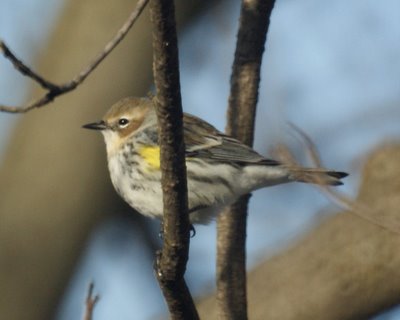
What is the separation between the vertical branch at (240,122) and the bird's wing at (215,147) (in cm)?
12

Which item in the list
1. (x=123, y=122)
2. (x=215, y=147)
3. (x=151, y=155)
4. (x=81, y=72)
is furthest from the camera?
(x=123, y=122)

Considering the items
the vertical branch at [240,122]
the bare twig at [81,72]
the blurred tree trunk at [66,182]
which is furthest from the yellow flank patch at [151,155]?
the blurred tree trunk at [66,182]

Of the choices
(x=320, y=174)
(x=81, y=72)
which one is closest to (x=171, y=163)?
(x=81, y=72)

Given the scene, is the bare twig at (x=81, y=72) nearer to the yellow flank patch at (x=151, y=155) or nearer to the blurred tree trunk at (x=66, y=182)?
the yellow flank patch at (x=151, y=155)

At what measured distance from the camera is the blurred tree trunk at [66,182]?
934cm

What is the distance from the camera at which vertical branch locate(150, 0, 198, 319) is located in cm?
400

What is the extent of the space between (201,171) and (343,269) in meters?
1.17

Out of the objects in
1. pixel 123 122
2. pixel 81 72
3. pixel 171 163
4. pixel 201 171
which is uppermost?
pixel 81 72

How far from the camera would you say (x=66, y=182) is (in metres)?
9.37

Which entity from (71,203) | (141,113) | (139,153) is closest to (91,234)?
(71,203)

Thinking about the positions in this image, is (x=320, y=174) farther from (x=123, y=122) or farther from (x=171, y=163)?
(x=123, y=122)

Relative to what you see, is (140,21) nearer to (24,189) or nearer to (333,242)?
(24,189)

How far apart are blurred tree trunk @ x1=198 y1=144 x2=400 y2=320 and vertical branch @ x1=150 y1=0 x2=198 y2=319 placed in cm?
211

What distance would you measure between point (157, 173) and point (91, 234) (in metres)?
3.11
